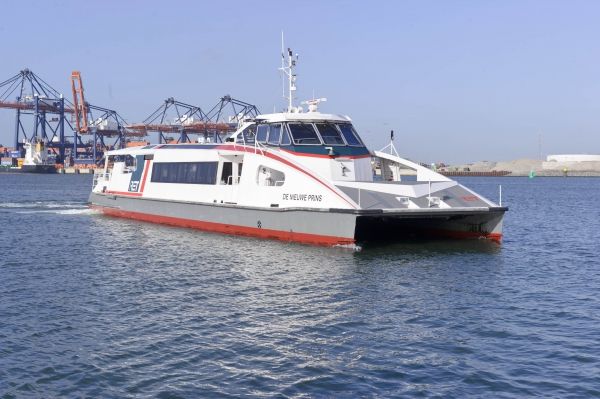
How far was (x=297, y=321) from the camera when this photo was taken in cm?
1206

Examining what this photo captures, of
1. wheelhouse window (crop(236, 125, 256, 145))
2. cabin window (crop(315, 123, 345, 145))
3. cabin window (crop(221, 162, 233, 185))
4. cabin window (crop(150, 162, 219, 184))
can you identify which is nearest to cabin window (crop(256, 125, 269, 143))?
wheelhouse window (crop(236, 125, 256, 145))

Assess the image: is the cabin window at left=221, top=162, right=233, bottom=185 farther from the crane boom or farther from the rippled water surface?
the crane boom

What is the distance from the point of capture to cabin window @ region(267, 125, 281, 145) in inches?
920

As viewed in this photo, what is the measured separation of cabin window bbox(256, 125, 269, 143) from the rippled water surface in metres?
4.52

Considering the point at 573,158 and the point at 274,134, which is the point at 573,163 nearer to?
the point at 573,158

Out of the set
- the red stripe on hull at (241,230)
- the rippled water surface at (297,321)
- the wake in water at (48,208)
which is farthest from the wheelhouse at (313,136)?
the wake in water at (48,208)

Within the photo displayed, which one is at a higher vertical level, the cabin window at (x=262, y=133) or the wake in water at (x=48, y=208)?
the cabin window at (x=262, y=133)

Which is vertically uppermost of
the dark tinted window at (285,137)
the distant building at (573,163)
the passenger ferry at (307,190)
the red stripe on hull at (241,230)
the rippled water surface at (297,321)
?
the distant building at (573,163)

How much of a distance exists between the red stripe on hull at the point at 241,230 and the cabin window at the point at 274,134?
10.9 feet

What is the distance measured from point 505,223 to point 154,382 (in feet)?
88.1

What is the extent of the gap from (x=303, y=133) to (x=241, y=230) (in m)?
4.30

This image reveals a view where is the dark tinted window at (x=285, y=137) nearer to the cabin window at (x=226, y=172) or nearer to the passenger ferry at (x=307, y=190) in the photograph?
the passenger ferry at (x=307, y=190)

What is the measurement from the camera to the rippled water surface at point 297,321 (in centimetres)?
905

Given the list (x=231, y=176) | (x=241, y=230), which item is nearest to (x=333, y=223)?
(x=241, y=230)
